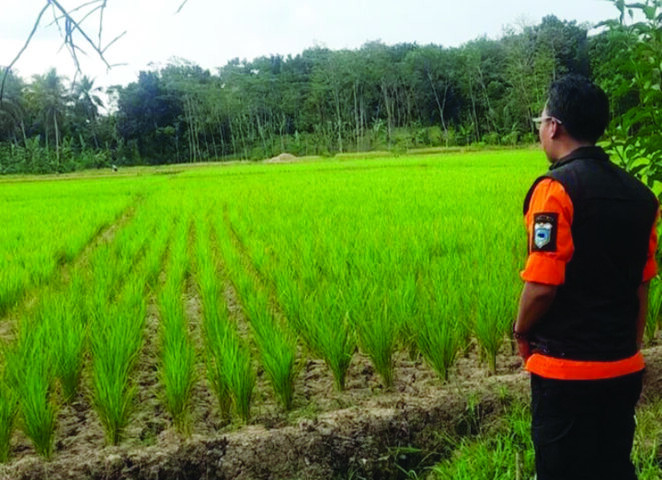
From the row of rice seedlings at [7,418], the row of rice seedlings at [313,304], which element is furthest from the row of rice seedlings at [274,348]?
the row of rice seedlings at [7,418]

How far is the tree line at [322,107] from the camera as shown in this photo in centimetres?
4103

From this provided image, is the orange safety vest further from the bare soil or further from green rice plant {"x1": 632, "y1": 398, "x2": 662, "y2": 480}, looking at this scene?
the bare soil

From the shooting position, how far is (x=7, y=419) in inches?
87.6

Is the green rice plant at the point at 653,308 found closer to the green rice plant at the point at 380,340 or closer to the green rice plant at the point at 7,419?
the green rice plant at the point at 380,340

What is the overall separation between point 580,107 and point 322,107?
168 feet

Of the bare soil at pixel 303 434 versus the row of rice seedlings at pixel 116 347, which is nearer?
the bare soil at pixel 303 434

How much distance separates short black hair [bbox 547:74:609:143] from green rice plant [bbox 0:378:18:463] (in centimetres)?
202

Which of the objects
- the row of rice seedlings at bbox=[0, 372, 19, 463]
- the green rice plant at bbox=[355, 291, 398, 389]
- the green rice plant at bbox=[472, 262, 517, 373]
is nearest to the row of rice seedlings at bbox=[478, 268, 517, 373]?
the green rice plant at bbox=[472, 262, 517, 373]

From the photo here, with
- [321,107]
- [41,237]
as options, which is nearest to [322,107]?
[321,107]

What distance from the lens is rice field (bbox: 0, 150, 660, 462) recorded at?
95.6 inches

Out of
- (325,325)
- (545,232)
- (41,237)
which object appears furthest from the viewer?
(41,237)

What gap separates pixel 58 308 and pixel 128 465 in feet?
5.30

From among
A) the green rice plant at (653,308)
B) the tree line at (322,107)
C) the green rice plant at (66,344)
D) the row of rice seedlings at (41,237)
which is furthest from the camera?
the tree line at (322,107)

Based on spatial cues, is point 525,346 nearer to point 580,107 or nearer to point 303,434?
point 580,107
